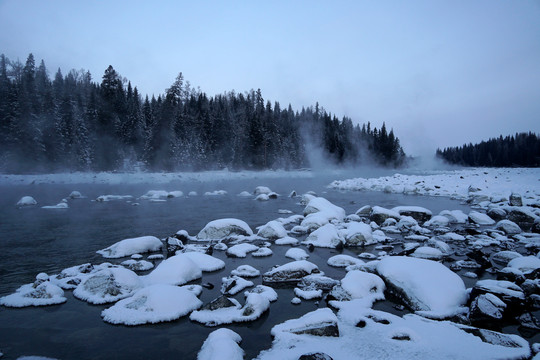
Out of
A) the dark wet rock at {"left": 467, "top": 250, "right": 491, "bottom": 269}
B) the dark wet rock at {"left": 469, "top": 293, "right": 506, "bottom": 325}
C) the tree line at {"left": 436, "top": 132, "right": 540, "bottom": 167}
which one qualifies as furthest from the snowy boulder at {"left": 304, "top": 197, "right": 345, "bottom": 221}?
the tree line at {"left": 436, "top": 132, "right": 540, "bottom": 167}

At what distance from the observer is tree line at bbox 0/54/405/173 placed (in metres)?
42.2

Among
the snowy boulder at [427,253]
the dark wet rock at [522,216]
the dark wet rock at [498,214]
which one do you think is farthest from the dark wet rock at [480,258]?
the dark wet rock at [498,214]

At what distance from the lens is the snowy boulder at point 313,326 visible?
4191mm

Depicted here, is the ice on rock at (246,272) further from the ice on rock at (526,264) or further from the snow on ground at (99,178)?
the snow on ground at (99,178)

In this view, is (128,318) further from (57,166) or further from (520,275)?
(57,166)

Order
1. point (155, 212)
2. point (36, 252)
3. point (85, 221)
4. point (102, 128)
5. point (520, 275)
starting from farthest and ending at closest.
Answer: point (102, 128), point (155, 212), point (85, 221), point (36, 252), point (520, 275)

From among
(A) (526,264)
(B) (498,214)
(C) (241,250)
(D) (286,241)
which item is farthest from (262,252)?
(B) (498,214)

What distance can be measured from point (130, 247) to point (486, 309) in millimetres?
8669

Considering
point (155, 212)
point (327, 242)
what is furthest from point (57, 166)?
point (327, 242)

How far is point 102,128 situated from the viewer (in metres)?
50.1

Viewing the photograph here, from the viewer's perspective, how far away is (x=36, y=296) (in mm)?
5375

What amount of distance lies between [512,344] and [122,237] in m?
10.9

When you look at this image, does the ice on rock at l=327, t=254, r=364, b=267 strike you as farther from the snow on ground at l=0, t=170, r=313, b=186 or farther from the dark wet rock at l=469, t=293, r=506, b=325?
the snow on ground at l=0, t=170, r=313, b=186

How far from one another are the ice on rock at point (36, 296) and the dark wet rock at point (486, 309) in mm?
7317
